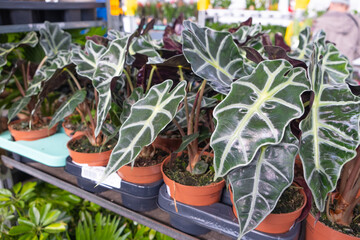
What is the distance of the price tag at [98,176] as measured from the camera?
0.99m

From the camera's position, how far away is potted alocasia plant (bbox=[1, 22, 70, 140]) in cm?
113

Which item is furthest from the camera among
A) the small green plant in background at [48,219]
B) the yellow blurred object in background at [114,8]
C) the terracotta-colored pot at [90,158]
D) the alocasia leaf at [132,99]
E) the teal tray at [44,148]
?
the yellow blurred object in background at [114,8]

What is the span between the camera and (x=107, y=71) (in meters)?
0.89

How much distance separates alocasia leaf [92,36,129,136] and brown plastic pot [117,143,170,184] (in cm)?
21

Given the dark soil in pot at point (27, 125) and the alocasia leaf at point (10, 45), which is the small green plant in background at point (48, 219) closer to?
the dark soil in pot at point (27, 125)

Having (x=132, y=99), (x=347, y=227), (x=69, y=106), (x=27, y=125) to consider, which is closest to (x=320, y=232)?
(x=347, y=227)

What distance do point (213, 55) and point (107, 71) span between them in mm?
350

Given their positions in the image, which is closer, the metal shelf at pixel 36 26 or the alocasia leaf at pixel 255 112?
the alocasia leaf at pixel 255 112

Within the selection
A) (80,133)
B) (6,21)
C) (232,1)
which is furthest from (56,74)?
(232,1)

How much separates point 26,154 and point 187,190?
80 cm

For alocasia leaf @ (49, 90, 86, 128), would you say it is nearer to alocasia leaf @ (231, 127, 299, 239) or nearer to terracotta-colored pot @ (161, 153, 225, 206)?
terracotta-colored pot @ (161, 153, 225, 206)

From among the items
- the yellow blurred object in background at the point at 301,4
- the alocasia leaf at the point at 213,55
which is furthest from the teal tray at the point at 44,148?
the yellow blurred object in background at the point at 301,4

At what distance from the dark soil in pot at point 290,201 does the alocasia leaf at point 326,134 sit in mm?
146

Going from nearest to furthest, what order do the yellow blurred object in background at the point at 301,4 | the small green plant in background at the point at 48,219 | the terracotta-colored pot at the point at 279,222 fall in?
the terracotta-colored pot at the point at 279,222
the small green plant in background at the point at 48,219
the yellow blurred object in background at the point at 301,4
